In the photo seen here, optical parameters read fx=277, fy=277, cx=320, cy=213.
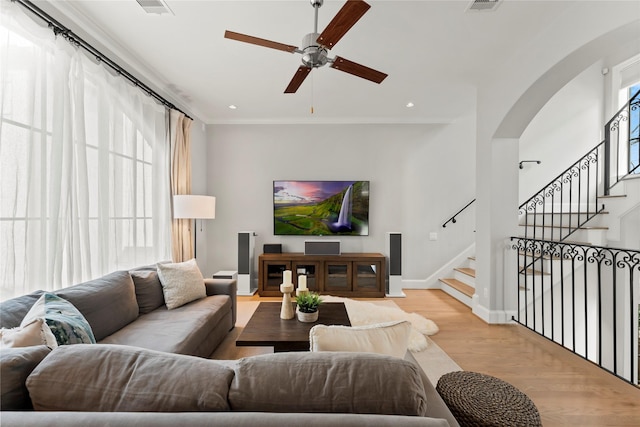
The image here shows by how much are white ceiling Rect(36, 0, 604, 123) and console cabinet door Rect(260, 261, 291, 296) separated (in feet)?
7.88

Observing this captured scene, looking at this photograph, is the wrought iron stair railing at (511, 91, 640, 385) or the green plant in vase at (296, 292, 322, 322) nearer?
the green plant in vase at (296, 292, 322, 322)

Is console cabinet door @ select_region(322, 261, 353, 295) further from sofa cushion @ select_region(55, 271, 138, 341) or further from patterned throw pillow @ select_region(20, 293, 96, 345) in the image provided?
patterned throw pillow @ select_region(20, 293, 96, 345)

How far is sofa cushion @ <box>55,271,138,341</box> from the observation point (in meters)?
1.81

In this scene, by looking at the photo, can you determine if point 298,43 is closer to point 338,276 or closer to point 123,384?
point 123,384

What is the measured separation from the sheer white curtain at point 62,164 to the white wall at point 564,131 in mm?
5737

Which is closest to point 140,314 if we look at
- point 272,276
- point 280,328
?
point 280,328

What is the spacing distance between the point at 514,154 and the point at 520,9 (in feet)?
4.99

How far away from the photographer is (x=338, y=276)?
4.31 meters

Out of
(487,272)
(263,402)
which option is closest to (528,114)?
(487,272)

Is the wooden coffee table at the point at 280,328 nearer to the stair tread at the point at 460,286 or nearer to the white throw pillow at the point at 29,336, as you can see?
the white throw pillow at the point at 29,336

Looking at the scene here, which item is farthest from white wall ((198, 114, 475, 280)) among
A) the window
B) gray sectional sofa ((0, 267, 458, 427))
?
gray sectional sofa ((0, 267, 458, 427))

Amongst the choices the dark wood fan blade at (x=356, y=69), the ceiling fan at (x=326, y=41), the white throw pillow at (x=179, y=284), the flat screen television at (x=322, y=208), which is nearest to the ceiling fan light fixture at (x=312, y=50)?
the ceiling fan at (x=326, y=41)

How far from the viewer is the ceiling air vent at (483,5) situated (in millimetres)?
2070

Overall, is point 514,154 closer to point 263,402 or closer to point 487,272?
point 487,272
